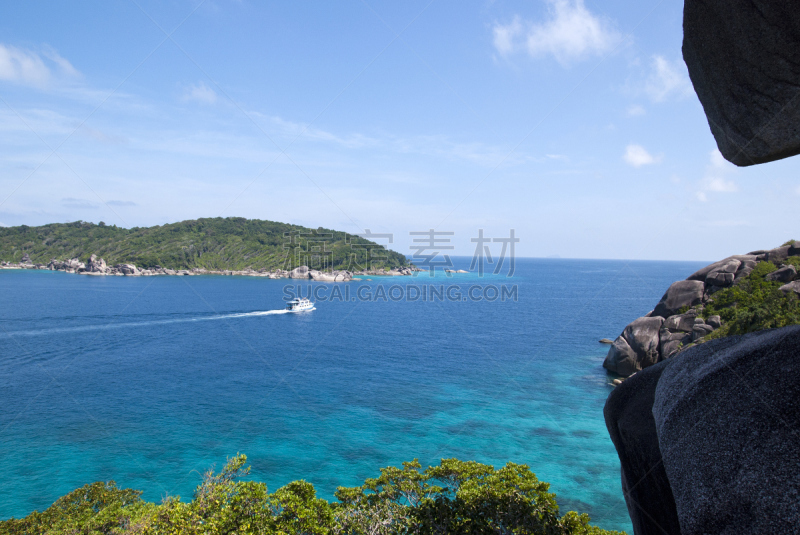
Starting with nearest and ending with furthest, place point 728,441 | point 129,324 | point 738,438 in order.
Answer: point 738,438, point 728,441, point 129,324

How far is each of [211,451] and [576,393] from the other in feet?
104

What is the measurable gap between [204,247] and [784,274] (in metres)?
178

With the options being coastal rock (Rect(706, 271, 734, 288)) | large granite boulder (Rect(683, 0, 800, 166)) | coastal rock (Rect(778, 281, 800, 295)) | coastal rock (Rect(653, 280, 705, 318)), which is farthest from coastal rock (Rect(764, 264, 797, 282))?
large granite boulder (Rect(683, 0, 800, 166))

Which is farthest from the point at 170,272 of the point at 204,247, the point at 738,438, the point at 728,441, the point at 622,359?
the point at 738,438

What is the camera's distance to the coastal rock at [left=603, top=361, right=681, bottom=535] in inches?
361

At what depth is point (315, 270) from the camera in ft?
493

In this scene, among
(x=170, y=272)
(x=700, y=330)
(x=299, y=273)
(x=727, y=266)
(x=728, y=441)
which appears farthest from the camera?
(x=170, y=272)

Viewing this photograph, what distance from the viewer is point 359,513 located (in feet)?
48.5

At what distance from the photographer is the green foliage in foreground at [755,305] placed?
109 feet

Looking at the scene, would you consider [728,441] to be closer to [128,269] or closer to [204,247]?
[128,269]

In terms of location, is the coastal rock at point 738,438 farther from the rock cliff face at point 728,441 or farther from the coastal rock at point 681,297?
the coastal rock at point 681,297

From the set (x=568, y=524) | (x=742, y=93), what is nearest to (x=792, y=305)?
(x=568, y=524)

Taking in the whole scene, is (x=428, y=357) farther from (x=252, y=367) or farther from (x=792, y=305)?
(x=792, y=305)

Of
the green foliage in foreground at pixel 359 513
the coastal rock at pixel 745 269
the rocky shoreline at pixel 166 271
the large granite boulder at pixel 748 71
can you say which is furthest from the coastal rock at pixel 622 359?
the rocky shoreline at pixel 166 271
